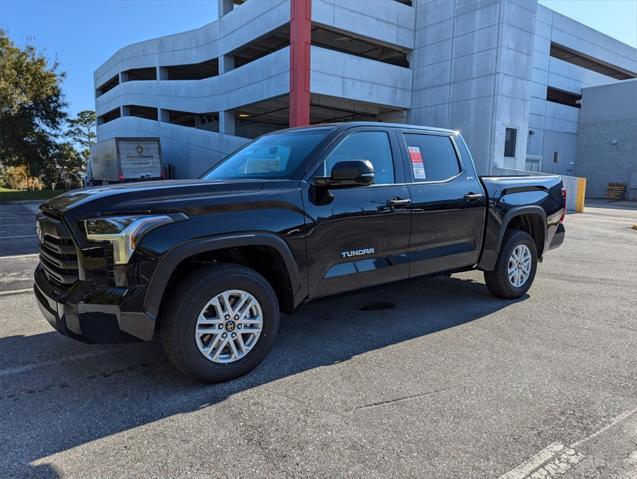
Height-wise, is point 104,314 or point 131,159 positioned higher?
point 131,159

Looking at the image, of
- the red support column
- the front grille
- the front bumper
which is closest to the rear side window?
the front bumper

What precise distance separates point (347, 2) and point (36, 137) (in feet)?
86.4

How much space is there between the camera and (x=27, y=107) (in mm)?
33219

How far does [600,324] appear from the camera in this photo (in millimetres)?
4637

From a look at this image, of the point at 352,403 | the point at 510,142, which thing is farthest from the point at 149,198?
the point at 510,142

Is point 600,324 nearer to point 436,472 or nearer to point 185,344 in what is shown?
point 436,472

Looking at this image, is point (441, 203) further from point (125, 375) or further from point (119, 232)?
point (125, 375)

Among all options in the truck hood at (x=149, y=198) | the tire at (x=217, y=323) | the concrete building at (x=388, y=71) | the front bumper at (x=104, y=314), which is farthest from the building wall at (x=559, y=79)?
the front bumper at (x=104, y=314)

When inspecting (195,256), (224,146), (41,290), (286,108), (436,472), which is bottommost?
(436,472)

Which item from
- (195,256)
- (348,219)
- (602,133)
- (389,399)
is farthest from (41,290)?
(602,133)

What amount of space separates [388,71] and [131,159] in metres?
15.1

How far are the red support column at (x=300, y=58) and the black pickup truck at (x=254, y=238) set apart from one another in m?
17.1

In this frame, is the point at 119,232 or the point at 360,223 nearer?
the point at 119,232

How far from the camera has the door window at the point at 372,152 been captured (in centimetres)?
392
